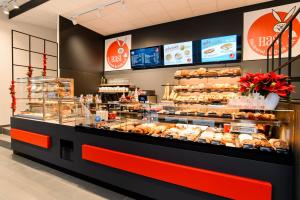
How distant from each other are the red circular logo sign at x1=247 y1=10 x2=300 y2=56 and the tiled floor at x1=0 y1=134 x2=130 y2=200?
4.53 meters

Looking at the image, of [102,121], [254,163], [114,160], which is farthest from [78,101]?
[254,163]

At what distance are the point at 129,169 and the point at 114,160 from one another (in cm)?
27

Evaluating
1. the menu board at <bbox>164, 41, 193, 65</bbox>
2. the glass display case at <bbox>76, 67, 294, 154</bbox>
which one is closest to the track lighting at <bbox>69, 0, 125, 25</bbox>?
the menu board at <bbox>164, 41, 193, 65</bbox>

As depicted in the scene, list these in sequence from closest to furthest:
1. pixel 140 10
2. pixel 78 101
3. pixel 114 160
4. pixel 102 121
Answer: pixel 114 160, pixel 102 121, pixel 78 101, pixel 140 10

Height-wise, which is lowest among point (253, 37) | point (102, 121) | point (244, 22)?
point (102, 121)

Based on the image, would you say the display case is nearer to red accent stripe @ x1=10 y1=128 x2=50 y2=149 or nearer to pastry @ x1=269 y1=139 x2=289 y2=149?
red accent stripe @ x1=10 y1=128 x2=50 y2=149

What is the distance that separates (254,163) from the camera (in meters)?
1.81

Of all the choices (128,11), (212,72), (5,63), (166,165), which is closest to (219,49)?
(212,72)

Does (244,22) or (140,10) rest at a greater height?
(140,10)

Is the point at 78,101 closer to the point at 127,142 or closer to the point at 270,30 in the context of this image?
the point at 127,142

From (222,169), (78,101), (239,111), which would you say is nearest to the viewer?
(222,169)

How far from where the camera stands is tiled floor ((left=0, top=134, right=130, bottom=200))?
269 centimetres

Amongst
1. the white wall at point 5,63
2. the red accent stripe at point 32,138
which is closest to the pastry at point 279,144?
the red accent stripe at point 32,138

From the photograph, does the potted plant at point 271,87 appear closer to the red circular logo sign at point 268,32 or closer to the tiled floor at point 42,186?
the tiled floor at point 42,186
